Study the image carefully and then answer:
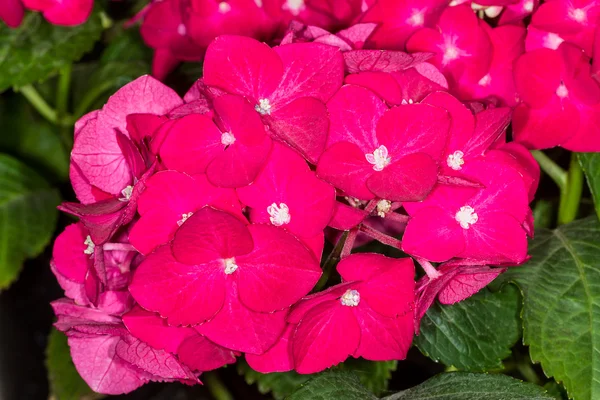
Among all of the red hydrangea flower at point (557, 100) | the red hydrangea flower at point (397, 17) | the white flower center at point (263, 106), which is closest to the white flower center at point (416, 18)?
the red hydrangea flower at point (397, 17)

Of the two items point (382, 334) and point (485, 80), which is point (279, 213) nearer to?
point (382, 334)

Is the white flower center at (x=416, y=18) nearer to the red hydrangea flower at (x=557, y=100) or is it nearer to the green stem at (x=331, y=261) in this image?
the red hydrangea flower at (x=557, y=100)

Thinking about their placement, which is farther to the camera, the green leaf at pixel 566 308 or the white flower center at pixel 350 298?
the green leaf at pixel 566 308

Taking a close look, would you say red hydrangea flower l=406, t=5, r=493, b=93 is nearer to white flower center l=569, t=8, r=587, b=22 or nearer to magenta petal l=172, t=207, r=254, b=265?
white flower center l=569, t=8, r=587, b=22

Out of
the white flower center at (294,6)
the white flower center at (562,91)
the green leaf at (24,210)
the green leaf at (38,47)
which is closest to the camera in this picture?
the white flower center at (562,91)

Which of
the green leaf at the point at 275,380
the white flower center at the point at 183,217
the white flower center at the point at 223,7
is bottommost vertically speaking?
the green leaf at the point at 275,380

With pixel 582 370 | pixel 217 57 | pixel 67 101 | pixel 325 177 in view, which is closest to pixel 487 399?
pixel 582 370

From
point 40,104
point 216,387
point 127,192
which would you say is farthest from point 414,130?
point 40,104
